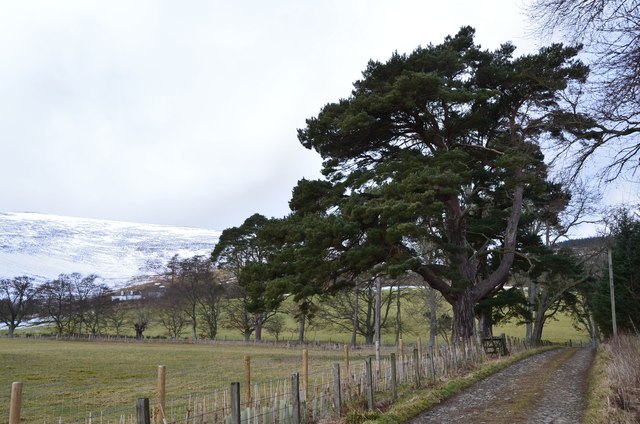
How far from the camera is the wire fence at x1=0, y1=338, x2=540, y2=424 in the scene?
737 centimetres

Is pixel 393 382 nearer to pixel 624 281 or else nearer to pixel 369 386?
pixel 369 386

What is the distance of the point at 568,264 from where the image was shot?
79.8 feet

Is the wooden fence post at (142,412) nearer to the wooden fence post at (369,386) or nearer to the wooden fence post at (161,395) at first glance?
the wooden fence post at (161,395)

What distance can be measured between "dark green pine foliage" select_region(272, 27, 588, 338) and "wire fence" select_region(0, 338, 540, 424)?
11.1ft

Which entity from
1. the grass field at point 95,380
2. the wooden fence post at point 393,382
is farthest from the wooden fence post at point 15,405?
the wooden fence post at point 393,382

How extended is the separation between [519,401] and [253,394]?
24.7 feet

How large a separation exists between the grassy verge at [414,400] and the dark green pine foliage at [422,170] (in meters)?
3.87

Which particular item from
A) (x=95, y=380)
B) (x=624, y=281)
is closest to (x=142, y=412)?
(x=95, y=380)

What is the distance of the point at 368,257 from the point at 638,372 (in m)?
9.48

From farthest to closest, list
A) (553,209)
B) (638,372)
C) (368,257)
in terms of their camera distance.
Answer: (553,209) → (368,257) → (638,372)

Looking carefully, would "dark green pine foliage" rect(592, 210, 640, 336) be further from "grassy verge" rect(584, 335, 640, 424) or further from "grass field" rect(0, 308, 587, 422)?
"grassy verge" rect(584, 335, 640, 424)

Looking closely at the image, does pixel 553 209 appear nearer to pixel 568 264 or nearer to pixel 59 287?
pixel 568 264

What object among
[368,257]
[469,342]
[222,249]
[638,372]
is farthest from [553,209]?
[222,249]

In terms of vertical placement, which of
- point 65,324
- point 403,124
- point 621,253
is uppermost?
point 403,124
